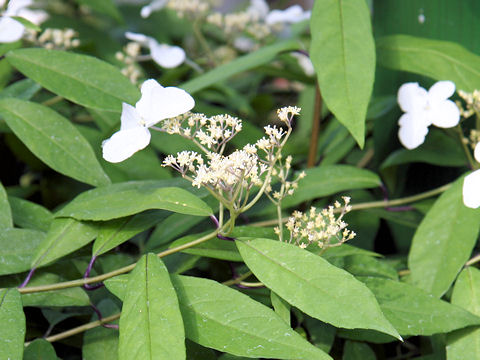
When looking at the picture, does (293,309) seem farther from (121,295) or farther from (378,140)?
(378,140)

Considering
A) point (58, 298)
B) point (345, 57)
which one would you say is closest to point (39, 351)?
point (58, 298)

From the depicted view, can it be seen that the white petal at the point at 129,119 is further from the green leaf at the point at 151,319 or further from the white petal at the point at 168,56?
the white petal at the point at 168,56

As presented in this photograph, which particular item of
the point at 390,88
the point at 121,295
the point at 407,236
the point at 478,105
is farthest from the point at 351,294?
the point at 390,88

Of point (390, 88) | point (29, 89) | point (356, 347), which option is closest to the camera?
point (356, 347)

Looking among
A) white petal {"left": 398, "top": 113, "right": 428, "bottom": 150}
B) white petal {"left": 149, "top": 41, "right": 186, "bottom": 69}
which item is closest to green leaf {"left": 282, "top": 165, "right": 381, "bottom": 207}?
white petal {"left": 398, "top": 113, "right": 428, "bottom": 150}

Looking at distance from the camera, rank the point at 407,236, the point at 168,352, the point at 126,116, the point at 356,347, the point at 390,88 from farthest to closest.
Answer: the point at 390,88 → the point at 407,236 → the point at 356,347 → the point at 126,116 → the point at 168,352

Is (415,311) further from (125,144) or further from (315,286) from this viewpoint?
(125,144)

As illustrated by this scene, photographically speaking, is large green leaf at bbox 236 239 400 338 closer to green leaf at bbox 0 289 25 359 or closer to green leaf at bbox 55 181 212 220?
green leaf at bbox 55 181 212 220
